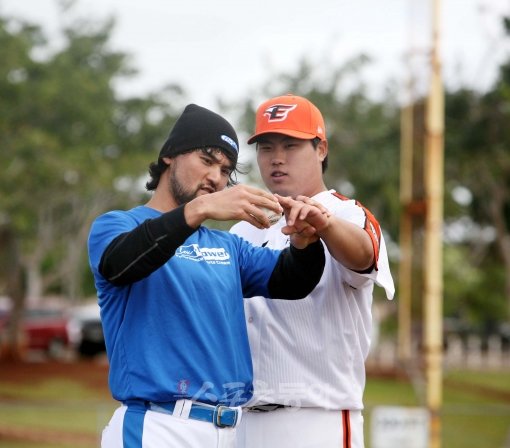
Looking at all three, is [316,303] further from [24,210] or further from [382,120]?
[382,120]

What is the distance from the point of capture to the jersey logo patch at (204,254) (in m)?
4.08

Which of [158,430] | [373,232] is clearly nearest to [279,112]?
[373,232]

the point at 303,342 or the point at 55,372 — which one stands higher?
the point at 303,342

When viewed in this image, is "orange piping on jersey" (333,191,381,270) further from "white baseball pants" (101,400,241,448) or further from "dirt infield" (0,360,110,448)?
"dirt infield" (0,360,110,448)

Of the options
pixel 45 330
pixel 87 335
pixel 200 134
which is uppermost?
pixel 200 134

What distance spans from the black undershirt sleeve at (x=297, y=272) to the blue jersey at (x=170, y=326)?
0.24m

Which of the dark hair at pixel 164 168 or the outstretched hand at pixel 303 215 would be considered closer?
the outstretched hand at pixel 303 215

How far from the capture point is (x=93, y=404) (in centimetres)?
2211

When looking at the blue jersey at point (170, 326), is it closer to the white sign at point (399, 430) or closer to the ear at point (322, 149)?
the ear at point (322, 149)

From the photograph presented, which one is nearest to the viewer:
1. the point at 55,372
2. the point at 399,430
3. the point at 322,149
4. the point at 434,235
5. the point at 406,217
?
the point at 322,149

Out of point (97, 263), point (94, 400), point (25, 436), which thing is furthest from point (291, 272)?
point (94, 400)

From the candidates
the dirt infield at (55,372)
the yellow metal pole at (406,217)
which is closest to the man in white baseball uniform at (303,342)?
the yellow metal pole at (406,217)

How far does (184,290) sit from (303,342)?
33.3 inches

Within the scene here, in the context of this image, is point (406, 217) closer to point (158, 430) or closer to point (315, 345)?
point (315, 345)
